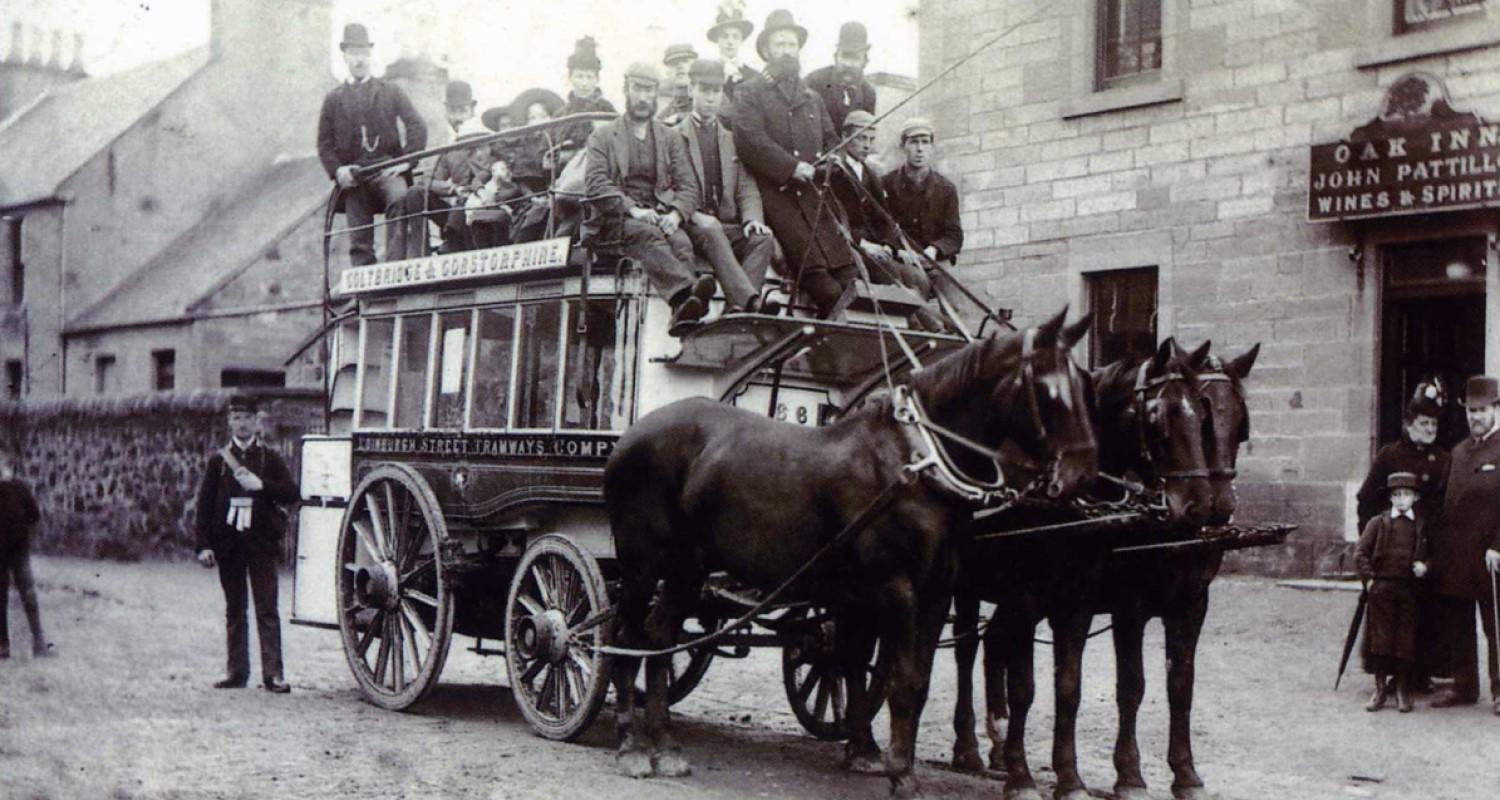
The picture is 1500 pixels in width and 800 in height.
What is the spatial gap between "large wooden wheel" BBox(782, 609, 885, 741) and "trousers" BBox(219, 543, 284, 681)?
3435 millimetres

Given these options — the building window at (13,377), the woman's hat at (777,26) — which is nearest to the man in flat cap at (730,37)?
the woman's hat at (777,26)

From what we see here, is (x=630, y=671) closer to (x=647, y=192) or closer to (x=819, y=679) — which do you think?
(x=819, y=679)

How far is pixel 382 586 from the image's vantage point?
9484mm

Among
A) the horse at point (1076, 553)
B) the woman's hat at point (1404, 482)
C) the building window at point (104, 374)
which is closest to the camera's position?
the horse at point (1076, 553)

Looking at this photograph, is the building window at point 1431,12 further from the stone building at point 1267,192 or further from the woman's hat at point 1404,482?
the woman's hat at point 1404,482

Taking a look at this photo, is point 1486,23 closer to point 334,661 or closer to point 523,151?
point 523,151

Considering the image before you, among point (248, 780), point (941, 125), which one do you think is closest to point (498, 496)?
point (248, 780)

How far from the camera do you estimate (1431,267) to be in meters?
12.1

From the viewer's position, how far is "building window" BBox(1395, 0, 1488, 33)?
37.9 ft

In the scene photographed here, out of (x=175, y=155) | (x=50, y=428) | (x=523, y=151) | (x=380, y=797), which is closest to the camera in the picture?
(x=380, y=797)

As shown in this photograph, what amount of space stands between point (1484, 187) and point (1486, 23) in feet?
3.59

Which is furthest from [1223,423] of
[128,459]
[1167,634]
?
[128,459]

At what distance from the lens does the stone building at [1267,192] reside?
11797 mm

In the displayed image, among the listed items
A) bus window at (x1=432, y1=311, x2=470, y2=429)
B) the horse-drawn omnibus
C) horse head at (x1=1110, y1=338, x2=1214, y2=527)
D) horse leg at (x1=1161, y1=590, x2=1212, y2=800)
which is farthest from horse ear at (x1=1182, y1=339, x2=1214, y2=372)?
bus window at (x1=432, y1=311, x2=470, y2=429)
